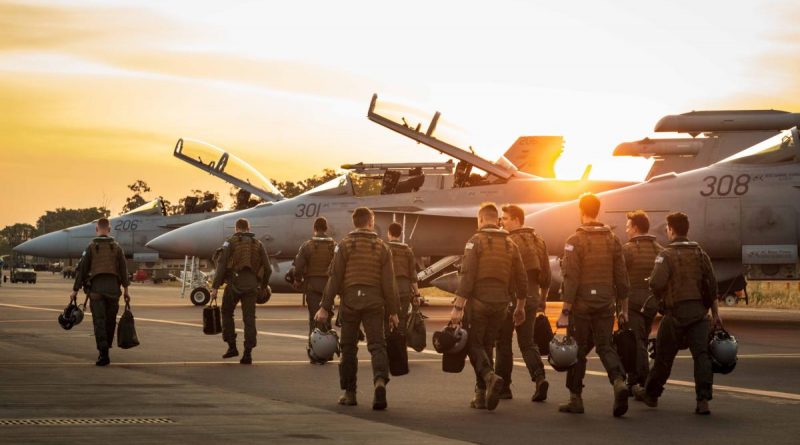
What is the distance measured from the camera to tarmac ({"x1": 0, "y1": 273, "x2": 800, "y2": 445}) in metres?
9.52

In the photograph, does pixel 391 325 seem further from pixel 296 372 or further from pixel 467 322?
pixel 296 372

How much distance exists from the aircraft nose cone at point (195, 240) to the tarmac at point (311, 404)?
14999 millimetres

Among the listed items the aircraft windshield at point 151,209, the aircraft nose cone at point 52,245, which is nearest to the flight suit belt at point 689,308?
the aircraft windshield at point 151,209

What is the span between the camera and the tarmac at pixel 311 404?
9.52 m

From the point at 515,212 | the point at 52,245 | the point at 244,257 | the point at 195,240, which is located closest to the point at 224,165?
the point at 195,240

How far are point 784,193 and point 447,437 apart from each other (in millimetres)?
13981

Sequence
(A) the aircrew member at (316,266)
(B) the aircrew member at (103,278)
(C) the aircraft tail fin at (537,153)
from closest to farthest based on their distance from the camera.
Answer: (B) the aircrew member at (103,278) → (A) the aircrew member at (316,266) → (C) the aircraft tail fin at (537,153)

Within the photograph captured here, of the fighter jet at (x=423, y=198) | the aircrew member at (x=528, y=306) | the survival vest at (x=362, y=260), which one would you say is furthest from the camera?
the fighter jet at (x=423, y=198)

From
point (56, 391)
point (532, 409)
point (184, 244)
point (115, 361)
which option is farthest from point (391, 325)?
point (184, 244)

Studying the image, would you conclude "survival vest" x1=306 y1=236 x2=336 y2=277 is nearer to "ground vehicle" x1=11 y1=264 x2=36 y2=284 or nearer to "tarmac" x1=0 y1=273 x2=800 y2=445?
"tarmac" x1=0 y1=273 x2=800 y2=445

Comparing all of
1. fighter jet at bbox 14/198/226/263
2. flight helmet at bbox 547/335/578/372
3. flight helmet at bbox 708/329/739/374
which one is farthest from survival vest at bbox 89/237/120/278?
fighter jet at bbox 14/198/226/263

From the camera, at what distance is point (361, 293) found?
11.7 m

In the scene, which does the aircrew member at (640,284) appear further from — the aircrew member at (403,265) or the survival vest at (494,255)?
the aircrew member at (403,265)

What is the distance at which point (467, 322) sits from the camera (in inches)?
458
